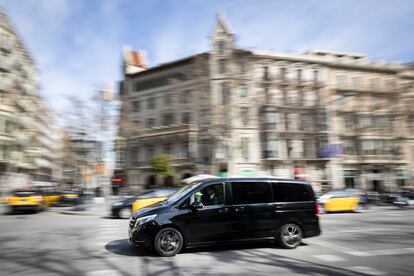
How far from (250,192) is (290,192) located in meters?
1.17

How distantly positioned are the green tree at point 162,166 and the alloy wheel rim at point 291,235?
30.2 m

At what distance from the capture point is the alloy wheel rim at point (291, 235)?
8.30 meters

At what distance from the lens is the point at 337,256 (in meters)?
7.52

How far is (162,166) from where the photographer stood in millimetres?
37688

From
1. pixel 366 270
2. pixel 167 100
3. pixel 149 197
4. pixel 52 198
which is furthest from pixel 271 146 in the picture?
pixel 366 270

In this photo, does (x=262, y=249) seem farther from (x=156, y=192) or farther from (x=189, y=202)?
(x=156, y=192)

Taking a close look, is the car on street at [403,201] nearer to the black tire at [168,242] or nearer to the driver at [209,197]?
the driver at [209,197]

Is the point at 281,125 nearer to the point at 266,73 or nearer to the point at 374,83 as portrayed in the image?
the point at 266,73

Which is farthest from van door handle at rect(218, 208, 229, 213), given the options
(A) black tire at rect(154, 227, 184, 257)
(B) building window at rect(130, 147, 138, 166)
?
(B) building window at rect(130, 147, 138, 166)

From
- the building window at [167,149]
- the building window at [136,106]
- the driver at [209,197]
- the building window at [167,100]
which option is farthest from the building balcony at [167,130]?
the driver at [209,197]

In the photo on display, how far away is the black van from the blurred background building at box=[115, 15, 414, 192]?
24477 millimetres

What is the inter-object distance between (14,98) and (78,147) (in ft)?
70.2

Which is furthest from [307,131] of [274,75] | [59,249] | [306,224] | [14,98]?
[14,98]

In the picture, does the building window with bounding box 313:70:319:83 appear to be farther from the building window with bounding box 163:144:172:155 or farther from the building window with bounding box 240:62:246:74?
the building window with bounding box 163:144:172:155
